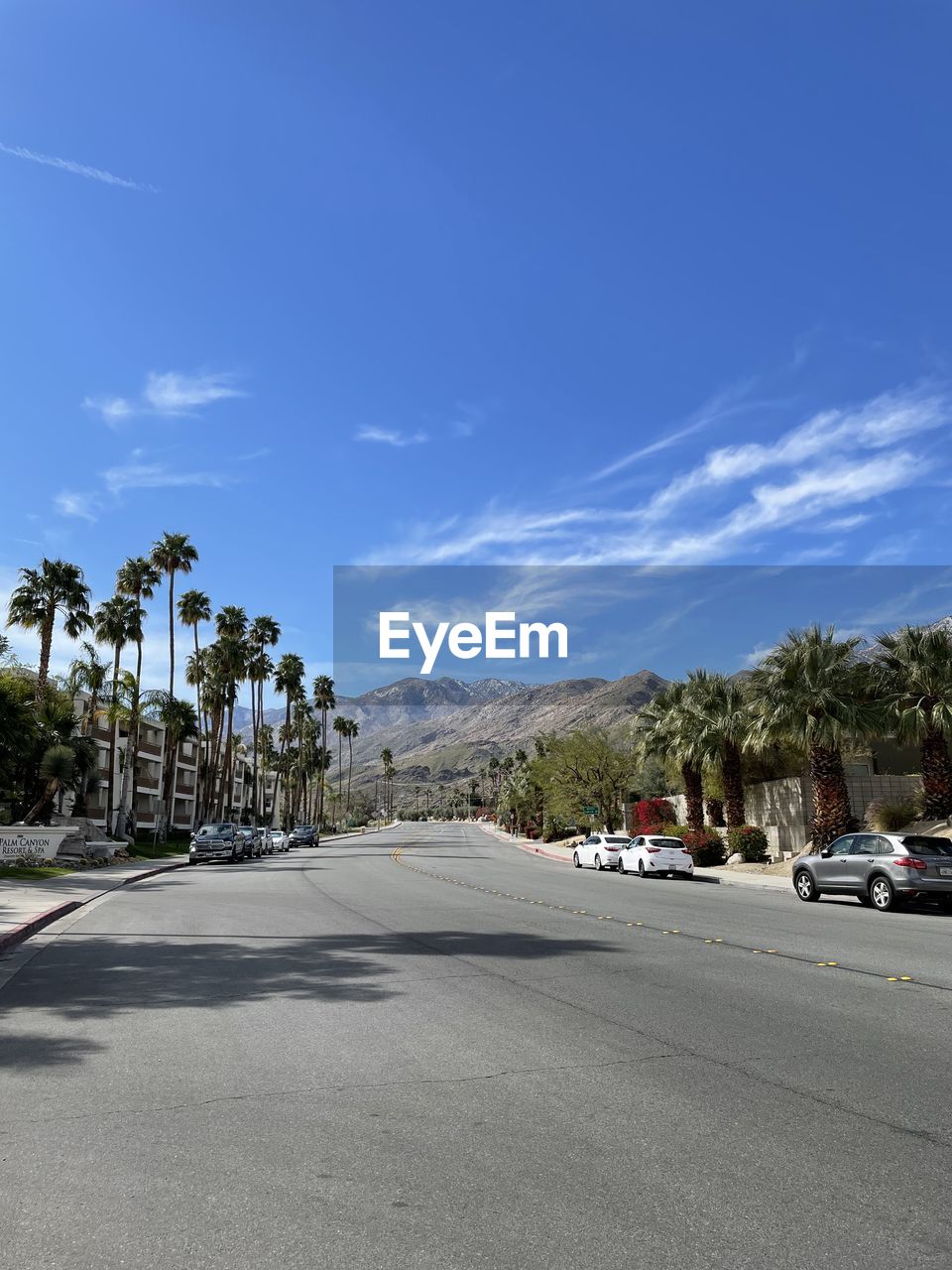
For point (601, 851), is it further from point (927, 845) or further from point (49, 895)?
point (49, 895)

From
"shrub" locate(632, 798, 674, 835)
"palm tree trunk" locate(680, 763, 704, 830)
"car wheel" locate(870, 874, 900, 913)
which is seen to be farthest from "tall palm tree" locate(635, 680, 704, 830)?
"car wheel" locate(870, 874, 900, 913)

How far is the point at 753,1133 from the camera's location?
5215 millimetres

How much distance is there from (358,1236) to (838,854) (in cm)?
1926

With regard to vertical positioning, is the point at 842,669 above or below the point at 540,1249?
above

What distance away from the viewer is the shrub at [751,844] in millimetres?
38322

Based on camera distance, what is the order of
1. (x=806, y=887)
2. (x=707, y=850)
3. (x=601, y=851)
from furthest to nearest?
(x=601, y=851) < (x=707, y=850) < (x=806, y=887)

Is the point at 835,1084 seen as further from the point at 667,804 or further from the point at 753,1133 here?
the point at 667,804

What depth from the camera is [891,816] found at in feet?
113

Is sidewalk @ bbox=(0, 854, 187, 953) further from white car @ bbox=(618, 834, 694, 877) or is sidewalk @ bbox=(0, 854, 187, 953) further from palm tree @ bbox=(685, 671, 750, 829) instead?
palm tree @ bbox=(685, 671, 750, 829)

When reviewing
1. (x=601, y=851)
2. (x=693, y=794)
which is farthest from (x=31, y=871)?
(x=693, y=794)

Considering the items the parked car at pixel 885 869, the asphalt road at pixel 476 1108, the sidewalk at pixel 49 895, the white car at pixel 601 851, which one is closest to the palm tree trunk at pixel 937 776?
the parked car at pixel 885 869

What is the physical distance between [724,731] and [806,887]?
19.2 metres

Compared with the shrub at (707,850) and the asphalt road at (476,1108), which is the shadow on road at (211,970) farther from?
the shrub at (707,850)

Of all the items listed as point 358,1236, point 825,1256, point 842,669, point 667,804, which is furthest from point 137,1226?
point 667,804
